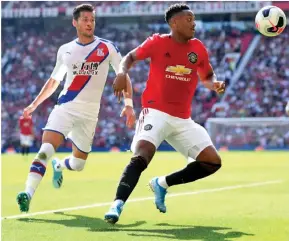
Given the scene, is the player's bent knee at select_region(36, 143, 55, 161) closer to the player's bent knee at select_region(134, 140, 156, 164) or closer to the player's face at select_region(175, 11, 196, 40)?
the player's bent knee at select_region(134, 140, 156, 164)

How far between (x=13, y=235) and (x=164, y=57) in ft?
8.09

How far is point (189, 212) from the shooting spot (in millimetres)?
7719

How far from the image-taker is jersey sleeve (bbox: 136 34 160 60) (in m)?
7.02

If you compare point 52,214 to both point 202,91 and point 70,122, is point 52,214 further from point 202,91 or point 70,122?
point 202,91

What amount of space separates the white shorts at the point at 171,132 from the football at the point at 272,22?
6.75 feet

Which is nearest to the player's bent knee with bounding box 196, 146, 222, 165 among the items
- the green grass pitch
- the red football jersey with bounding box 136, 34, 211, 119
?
the red football jersey with bounding box 136, 34, 211, 119

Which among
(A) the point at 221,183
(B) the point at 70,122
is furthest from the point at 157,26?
(B) the point at 70,122

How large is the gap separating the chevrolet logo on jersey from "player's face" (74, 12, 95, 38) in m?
1.83

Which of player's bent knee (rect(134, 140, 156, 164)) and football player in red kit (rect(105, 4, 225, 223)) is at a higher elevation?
football player in red kit (rect(105, 4, 225, 223))

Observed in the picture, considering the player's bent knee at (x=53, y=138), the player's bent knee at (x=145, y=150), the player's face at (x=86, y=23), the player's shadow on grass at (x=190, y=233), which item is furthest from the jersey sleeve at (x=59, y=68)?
the player's shadow on grass at (x=190, y=233)

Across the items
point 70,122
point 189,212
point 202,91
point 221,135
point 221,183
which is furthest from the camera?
point 202,91

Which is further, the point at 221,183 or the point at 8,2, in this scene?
the point at 8,2

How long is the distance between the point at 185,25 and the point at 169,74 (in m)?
0.54

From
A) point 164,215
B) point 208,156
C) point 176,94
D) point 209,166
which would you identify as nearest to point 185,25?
point 176,94
